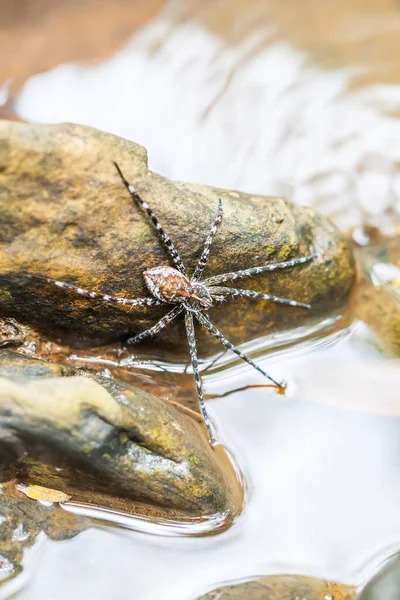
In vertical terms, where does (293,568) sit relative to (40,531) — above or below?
below

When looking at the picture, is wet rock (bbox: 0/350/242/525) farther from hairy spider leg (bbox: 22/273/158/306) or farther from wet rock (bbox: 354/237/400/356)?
wet rock (bbox: 354/237/400/356)

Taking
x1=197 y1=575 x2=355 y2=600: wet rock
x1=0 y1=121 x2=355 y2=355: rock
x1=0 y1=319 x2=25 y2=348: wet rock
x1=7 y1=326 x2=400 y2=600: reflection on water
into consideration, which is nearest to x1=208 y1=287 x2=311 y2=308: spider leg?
x1=0 y1=121 x2=355 y2=355: rock

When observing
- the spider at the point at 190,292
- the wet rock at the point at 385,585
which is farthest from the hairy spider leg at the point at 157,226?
the wet rock at the point at 385,585

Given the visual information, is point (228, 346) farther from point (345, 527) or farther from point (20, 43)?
point (20, 43)

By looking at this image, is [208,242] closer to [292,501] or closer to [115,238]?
[115,238]

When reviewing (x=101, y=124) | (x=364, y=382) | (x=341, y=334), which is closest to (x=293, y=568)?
(x=364, y=382)

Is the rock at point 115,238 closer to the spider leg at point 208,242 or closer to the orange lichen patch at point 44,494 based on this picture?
the spider leg at point 208,242
